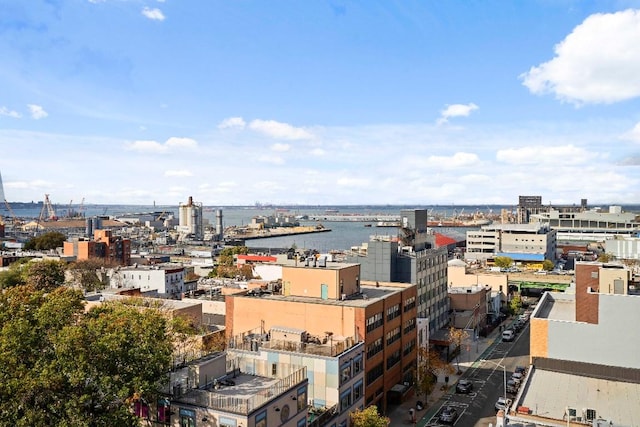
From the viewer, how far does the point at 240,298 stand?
39500 mm

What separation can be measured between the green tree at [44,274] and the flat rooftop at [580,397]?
180ft

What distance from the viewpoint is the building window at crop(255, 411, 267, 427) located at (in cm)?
2172

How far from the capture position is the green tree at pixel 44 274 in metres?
63.1

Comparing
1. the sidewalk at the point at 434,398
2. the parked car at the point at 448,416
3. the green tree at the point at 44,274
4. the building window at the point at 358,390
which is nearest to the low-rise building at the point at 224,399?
the building window at the point at 358,390

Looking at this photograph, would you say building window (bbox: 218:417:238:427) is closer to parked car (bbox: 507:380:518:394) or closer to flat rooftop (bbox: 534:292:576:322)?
flat rooftop (bbox: 534:292:576:322)

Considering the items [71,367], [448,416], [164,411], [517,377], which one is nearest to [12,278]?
[164,411]

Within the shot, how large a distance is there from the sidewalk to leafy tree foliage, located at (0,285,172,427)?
21.0 meters

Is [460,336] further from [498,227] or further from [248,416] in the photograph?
[498,227]

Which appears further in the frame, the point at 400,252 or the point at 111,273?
the point at 111,273

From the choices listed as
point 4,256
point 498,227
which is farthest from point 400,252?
point 498,227

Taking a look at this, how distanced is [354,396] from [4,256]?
8244 cm

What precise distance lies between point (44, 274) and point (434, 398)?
48.8 metres

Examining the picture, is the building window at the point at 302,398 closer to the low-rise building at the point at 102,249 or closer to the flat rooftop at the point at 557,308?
the flat rooftop at the point at 557,308

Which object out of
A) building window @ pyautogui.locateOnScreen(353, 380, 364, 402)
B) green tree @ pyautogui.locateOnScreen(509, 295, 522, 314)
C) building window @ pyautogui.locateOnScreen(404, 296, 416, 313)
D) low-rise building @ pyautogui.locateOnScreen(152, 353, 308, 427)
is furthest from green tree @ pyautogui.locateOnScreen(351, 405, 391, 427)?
green tree @ pyautogui.locateOnScreen(509, 295, 522, 314)
